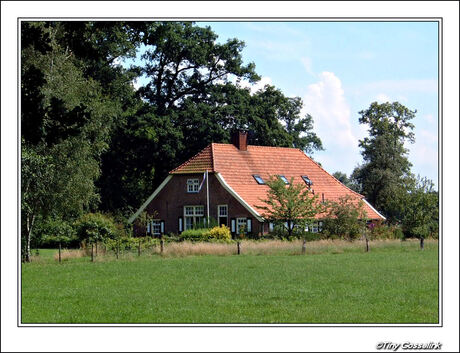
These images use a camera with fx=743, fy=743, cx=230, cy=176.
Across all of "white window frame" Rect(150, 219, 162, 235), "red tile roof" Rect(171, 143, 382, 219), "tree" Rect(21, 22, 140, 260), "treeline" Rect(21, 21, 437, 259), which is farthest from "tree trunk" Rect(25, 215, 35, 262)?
"white window frame" Rect(150, 219, 162, 235)

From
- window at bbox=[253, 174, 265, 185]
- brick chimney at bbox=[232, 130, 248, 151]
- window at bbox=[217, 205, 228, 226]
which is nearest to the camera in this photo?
window at bbox=[217, 205, 228, 226]

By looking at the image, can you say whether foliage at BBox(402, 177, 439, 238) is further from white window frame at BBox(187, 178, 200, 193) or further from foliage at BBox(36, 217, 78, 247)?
foliage at BBox(36, 217, 78, 247)

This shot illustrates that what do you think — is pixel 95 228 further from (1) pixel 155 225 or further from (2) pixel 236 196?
(2) pixel 236 196

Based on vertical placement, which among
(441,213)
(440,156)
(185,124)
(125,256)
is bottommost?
(125,256)

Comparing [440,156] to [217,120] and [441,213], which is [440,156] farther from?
[217,120]

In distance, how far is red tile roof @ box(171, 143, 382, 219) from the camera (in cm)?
4941

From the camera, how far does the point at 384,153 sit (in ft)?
214

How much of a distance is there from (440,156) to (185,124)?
146 feet

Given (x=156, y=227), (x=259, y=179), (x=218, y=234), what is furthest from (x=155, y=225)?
(x=218, y=234)

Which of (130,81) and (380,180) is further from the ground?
(130,81)

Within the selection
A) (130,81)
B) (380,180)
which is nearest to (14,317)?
Answer: (130,81)

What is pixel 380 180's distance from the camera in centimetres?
6481

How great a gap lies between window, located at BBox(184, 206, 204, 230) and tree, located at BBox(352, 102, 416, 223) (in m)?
21.2

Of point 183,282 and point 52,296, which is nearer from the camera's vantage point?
point 52,296
